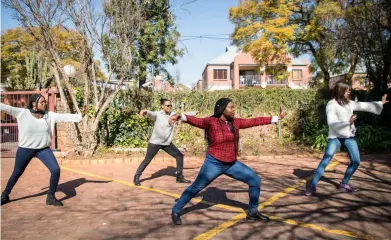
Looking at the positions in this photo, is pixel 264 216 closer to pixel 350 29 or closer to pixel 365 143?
pixel 365 143

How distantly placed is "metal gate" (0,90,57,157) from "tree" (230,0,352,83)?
19.2 m

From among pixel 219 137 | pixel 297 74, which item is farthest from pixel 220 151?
pixel 297 74

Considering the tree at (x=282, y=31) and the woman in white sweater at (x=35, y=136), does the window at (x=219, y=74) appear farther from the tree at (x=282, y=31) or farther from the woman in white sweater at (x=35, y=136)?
the woman in white sweater at (x=35, y=136)

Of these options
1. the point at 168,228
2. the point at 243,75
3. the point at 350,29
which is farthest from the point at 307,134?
the point at 243,75

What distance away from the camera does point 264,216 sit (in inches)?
174

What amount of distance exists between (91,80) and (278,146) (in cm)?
683

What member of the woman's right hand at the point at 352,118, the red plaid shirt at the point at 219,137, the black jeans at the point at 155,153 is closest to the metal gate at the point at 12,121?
the black jeans at the point at 155,153

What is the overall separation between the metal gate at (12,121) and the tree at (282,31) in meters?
19.2

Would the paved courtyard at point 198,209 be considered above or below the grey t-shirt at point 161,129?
below

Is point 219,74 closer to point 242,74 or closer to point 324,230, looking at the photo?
point 242,74

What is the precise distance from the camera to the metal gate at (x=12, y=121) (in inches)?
414

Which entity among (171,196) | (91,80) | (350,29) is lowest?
(171,196)

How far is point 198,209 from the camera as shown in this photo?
5031mm

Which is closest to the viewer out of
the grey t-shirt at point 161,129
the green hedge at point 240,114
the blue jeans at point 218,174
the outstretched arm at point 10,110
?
the blue jeans at point 218,174
